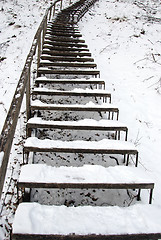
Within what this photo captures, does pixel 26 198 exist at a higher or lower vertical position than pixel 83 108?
lower

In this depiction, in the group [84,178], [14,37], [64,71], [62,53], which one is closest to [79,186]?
[84,178]

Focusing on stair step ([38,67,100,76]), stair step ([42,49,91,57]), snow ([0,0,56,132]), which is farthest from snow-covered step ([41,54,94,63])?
snow ([0,0,56,132])

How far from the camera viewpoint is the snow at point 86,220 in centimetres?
176

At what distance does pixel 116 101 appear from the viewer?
527 cm

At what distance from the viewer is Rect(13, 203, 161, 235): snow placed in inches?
69.3

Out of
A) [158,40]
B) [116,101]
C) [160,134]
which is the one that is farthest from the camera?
[158,40]

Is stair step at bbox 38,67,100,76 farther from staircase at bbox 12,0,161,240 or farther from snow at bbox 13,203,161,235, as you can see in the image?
snow at bbox 13,203,161,235

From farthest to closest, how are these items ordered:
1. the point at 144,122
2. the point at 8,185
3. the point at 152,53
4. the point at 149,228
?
the point at 152,53 → the point at 144,122 → the point at 8,185 → the point at 149,228

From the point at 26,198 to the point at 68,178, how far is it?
50cm

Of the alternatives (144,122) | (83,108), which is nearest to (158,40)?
(144,122)

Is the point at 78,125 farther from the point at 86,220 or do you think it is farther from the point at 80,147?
the point at 86,220

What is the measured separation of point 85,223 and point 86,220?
0.12ft

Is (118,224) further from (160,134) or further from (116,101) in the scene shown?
(116,101)

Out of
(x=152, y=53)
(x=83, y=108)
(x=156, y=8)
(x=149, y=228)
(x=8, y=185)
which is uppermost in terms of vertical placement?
(x=156, y=8)
